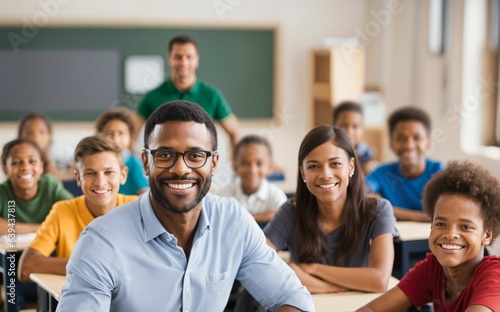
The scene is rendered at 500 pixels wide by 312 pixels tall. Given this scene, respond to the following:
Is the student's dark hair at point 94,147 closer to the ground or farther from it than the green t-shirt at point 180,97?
closer to the ground

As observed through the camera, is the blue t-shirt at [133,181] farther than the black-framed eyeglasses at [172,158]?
Yes

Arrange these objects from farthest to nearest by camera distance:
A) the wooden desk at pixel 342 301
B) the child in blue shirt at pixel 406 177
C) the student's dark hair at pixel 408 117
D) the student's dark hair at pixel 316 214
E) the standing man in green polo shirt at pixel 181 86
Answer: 1. the standing man in green polo shirt at pixel 181 86
2. the student's dark hair at pixel 408 117
3. the child in blue shirt at pixel 406 177
4. the student's dark hair at pixel 316 214
5. the wooden desk at pixel 342 301

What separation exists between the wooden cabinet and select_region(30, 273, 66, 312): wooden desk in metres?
4.44

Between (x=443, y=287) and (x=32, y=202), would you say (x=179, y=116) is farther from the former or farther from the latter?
(x=32, y=202)

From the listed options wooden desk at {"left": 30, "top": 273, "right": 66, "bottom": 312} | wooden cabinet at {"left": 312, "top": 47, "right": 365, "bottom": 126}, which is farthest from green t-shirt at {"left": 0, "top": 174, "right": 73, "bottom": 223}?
wooden cabinet at {"left": 312, "top": 47, "right": 365, "bottom": 126}

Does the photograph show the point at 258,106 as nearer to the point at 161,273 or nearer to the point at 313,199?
the point at 313,199

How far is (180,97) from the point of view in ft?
15.3

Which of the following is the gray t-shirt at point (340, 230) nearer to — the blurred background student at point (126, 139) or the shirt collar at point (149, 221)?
the shirt collar at point (149, 221)

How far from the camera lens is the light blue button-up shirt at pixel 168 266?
1.91m

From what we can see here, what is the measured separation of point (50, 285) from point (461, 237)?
1.39 m

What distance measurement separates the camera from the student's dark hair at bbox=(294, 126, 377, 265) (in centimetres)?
282

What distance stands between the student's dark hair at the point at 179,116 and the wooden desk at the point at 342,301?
0.76 m

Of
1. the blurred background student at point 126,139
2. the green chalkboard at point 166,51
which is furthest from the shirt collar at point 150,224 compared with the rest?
the green chalkboard at point 166,51

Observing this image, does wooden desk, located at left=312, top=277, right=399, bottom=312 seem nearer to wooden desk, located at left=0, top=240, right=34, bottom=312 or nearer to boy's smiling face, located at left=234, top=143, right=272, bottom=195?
wooden desk, located at left=0, top=240, right=34, bottom=312
